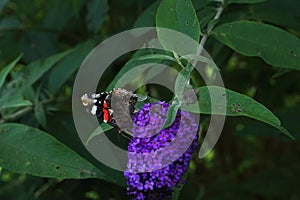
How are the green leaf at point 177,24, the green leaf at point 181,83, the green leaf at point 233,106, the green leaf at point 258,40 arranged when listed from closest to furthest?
the green leaf at point 233,106 < the green leaf at point 181,83 < the green leaf at point 177,24 < the green leaf at point 258,40

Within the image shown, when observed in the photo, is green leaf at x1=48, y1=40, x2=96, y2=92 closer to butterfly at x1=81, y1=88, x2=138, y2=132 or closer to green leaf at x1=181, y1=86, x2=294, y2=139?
butterfly at x1=81, y1=88, x2=138, y2=132

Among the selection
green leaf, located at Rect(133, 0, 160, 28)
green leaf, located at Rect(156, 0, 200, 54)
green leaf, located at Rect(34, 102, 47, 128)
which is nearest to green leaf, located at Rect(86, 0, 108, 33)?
green leaf, located at Rect(133, 0, 160, 28)

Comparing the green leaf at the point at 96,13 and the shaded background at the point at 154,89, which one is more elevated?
the green leaf at the point at 96,13

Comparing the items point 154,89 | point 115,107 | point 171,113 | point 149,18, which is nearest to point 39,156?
point 115,107

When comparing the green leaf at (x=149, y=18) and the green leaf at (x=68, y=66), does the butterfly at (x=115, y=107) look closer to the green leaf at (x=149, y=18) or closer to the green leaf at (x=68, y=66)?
the green leaf at (x=149, y=18)

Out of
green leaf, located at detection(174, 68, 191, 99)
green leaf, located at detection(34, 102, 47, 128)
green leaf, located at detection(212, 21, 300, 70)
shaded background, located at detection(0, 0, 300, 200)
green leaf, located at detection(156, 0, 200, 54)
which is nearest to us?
green leaf, located at detection(174, 68, 191, 99)

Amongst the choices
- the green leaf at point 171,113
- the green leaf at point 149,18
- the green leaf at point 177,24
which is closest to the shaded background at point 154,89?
the green leaf at point 149,18

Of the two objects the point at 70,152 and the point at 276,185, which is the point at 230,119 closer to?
the point at 276,185
